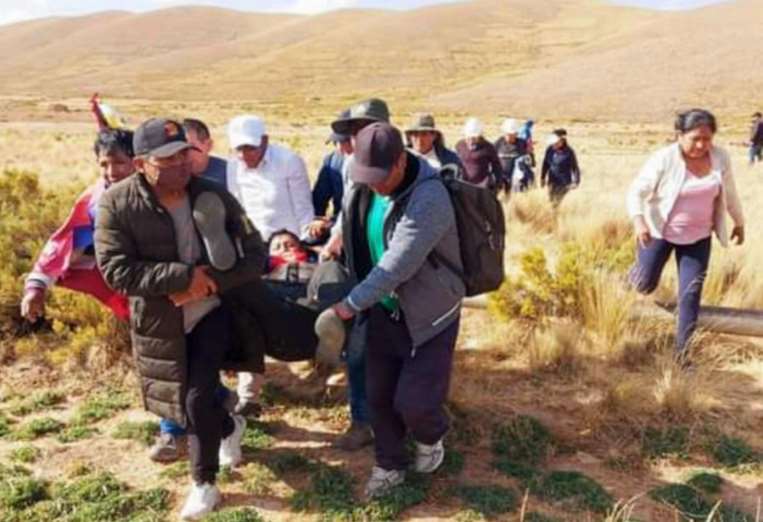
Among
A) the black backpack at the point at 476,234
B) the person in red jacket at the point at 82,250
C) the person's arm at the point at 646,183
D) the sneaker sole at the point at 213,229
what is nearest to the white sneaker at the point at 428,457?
the black backpack at the point at 476,234

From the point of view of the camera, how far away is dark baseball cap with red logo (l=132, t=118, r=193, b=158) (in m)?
3.49

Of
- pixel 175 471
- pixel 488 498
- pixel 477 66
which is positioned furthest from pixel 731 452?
pixel 477 66

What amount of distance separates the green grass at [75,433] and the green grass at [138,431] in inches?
5.8

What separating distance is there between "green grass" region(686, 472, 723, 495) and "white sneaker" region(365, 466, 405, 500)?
5.11 feet

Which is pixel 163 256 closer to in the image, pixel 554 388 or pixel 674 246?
pixel 554 388

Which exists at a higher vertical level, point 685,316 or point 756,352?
point 685,316

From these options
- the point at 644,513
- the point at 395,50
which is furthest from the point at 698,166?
the point at 395,50

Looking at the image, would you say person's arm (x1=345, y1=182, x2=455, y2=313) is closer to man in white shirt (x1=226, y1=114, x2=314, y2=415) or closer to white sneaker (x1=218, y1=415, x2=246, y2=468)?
white sneaker (x1=218, y1=415, x2=246, y2=468)

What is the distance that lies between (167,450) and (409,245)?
2.06 m

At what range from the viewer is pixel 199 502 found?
12.8ft

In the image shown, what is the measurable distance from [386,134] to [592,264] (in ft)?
11.7

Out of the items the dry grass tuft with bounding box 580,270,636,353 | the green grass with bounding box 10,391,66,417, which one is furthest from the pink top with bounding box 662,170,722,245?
the green grass with bounding box 10,391,66,417

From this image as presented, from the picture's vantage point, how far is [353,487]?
13.8ft

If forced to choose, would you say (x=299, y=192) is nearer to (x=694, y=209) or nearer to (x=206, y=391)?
(x=206, y=391)
